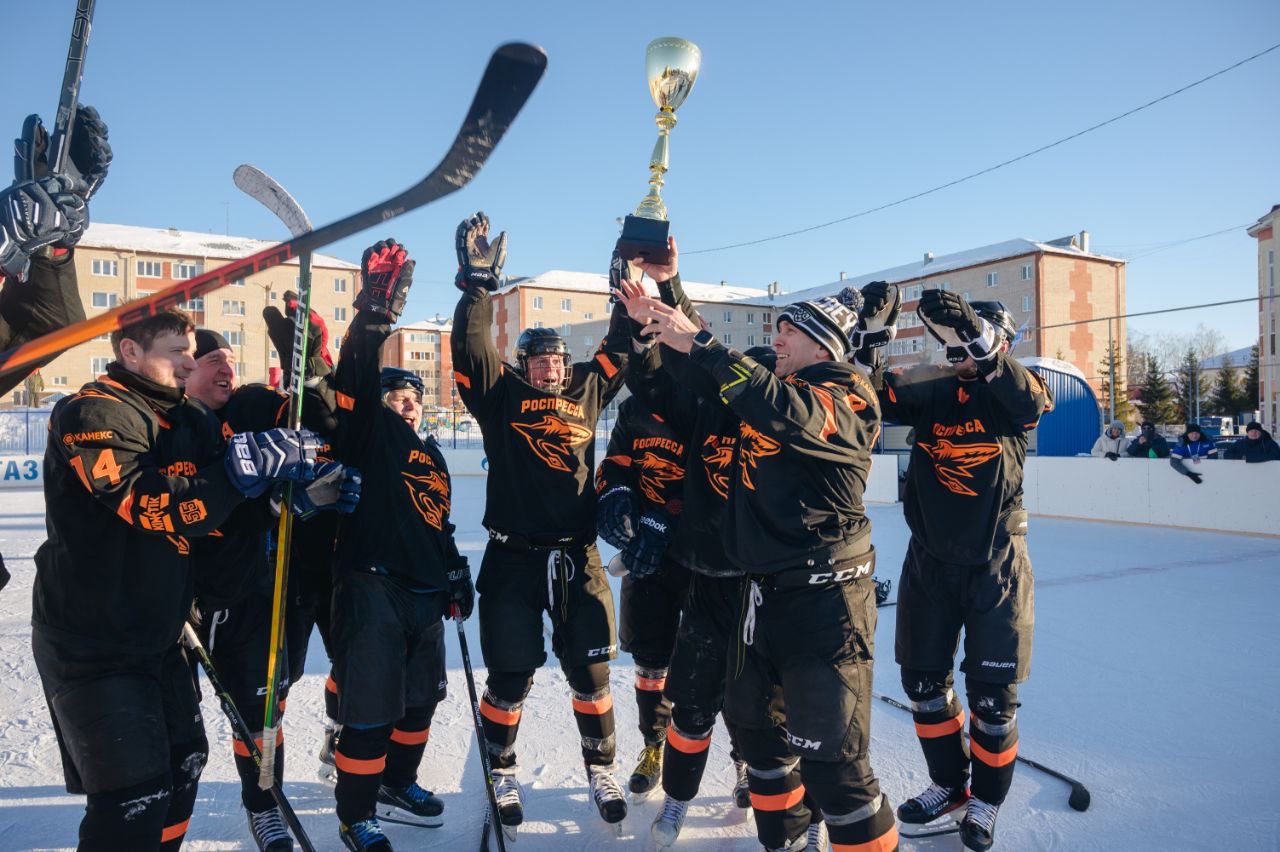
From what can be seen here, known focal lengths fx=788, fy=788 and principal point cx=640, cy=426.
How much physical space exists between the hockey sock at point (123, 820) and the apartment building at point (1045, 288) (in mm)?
35746

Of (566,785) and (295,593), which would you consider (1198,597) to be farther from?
(295,593)

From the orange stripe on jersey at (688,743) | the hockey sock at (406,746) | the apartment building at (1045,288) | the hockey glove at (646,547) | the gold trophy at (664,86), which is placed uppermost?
the apartment building at (1045,288)

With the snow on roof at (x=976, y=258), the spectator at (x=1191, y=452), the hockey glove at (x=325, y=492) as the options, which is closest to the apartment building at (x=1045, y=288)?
the snow on roof at (x=976, y=258)

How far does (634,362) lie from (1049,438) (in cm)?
1630

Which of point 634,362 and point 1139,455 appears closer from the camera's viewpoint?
point 634,362

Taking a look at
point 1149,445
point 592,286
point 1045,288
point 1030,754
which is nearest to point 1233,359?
point 1045,288

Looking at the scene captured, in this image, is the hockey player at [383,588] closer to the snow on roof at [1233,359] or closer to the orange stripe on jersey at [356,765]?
the orange stripe on jersey at [356,765]

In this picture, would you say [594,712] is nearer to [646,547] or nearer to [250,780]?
[646,547]

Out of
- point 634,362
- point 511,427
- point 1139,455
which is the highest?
point 634,362

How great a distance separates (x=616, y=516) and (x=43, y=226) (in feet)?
6.51

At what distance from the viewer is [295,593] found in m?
3.08

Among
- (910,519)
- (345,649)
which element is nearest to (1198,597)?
(910,519)

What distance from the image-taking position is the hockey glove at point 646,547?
307cm

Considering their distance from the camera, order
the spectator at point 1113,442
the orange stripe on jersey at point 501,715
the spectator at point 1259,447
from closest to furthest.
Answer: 1. the orange stripe on jersey at point 501,715
2. the spectator at point 1259,447
3. the spectator at point 1113,442
